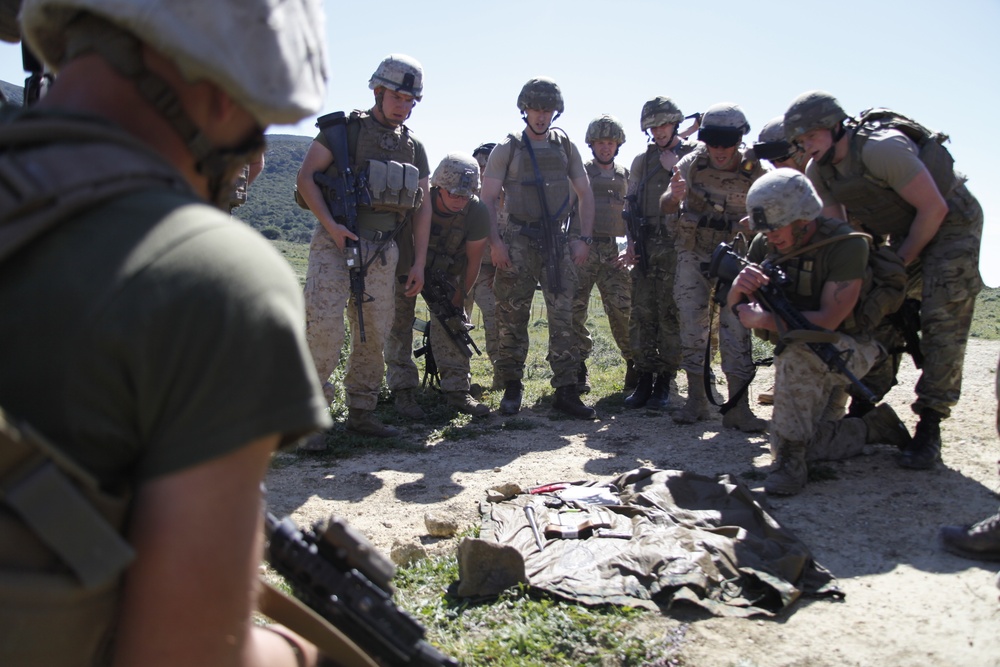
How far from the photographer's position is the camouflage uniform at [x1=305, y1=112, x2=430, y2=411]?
6379 mm

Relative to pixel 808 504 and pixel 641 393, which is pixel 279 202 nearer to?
pixel 641 393

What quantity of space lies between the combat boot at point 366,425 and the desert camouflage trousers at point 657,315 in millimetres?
2690

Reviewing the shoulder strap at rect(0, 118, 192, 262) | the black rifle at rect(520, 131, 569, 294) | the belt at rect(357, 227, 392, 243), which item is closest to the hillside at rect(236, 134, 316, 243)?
the black rifle at rect(520, 131, 569, 294)

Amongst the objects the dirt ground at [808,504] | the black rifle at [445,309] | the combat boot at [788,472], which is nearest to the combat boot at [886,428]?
the dirt ground at [808,504]

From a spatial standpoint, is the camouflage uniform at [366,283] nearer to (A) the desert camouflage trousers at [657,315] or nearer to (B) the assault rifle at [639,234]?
(B) the assault rifle at [639,234]

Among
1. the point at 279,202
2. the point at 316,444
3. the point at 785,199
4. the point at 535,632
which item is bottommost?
the point at 279,202

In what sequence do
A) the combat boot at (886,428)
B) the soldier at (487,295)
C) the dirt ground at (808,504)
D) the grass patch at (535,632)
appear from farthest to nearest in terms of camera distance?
the soldier at (487,295), the combat boot at (886,428), the dirt ground at (808,504), the grass patch at (535,632)

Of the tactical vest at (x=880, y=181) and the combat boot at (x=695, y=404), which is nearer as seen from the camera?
the tactical vest at (x=880, y=181)

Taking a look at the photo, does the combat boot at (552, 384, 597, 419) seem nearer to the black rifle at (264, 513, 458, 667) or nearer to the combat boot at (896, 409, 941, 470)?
the combat boot at (896, 409, 941, 470)

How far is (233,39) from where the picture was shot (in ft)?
4.20

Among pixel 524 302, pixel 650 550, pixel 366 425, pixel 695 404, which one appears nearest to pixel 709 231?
pixel 695 404

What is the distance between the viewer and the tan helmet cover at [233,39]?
49.6 inches

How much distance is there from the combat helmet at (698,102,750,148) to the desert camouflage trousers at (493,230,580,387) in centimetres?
178

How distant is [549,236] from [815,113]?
302cm
